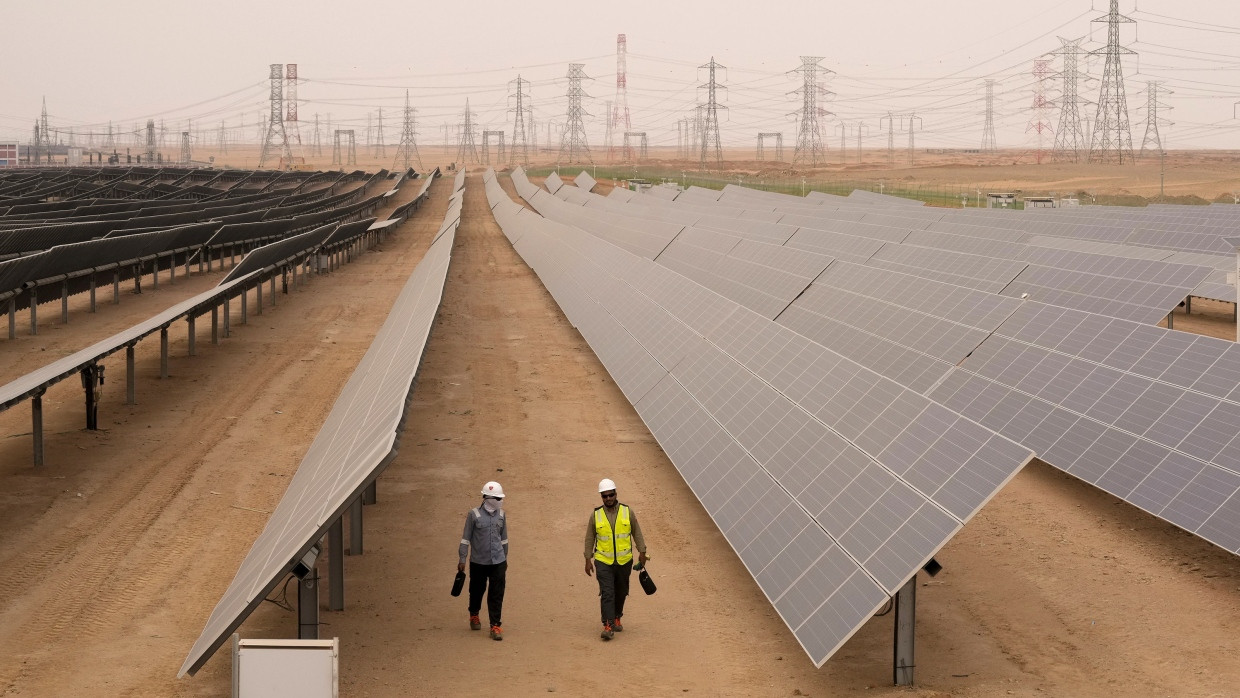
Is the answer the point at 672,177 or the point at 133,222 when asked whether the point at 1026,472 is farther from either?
the point at 672,177

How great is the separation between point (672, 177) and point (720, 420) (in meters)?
101

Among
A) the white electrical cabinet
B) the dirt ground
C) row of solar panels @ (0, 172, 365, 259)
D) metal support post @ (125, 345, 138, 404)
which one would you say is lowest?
the dirt ground

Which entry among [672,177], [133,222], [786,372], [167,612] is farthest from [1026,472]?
[672,177]

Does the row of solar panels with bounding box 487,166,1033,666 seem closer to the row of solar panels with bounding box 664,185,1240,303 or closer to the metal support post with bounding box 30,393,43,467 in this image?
the metal support post with bounding box 30,393,43,467

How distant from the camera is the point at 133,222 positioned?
46.9 meters

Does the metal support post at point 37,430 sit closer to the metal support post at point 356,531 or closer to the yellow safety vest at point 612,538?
the metal support post at point 356,531

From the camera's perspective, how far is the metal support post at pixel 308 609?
9.80 metres

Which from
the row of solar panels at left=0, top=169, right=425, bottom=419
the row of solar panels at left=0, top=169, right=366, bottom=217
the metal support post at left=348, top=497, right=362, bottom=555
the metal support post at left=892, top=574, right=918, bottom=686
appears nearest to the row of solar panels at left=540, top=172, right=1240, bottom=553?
the metal support post at left=892, top=574, right=918, bottom=686

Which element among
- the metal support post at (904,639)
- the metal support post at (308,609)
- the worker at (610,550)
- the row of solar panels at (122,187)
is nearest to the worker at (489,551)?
the worker at (610,550)

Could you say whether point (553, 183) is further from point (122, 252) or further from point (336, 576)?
point (336, 576)

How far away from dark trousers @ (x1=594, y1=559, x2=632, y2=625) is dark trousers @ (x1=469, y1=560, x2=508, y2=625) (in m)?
0.90

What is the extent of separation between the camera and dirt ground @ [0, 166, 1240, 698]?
10219 mm

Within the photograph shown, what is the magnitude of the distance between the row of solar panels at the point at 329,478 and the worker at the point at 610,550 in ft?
6.76

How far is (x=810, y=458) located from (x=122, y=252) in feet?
96.4
